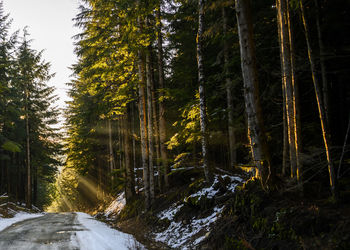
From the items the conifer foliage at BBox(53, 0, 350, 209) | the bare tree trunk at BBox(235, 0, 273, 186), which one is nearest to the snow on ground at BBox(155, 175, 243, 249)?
the conifer foliage at BBox(53, 0, 350, 209)

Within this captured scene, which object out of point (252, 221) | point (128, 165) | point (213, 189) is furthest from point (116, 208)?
point (252, 221)

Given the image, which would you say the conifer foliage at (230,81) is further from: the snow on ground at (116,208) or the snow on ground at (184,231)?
the snow on ground at (116,208)

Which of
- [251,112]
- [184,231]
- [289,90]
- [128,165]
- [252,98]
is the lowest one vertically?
[184,231]

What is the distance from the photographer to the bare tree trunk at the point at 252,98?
5992 mm

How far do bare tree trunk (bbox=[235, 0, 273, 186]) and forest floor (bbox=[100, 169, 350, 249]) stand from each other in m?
0.68

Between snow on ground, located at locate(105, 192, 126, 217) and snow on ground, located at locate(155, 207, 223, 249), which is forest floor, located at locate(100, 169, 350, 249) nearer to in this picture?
snow on ground, located at locate(155, 207, 223, 249)

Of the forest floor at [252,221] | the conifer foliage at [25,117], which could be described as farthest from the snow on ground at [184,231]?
the conifer foliage at [25,117]

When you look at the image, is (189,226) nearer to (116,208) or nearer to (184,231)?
(184,231)

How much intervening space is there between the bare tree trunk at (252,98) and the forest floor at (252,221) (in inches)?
26.9

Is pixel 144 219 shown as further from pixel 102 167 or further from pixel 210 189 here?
pixel 102 167

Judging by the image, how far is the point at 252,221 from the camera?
18.5 ft

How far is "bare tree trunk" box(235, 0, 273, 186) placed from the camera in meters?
5.99

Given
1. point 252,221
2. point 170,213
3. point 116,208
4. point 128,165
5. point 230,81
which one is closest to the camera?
point 252,221

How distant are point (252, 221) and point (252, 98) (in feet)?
9.87
